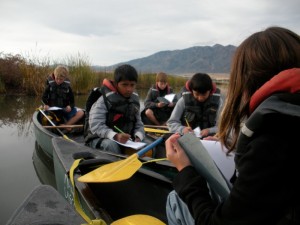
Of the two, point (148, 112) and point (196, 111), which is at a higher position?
point (196, 111)

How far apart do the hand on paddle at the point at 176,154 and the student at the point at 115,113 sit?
186 cm

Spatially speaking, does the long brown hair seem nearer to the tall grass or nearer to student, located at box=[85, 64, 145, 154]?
student, located at box=[85, 64, 145, 154]

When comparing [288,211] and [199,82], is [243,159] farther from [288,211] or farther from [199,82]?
[199,82]

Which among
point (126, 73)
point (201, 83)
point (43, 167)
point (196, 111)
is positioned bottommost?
point (43, 167)

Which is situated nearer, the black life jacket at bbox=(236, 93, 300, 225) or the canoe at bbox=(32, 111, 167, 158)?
the black life jacket at bbox=(236, 93, 300, 225)

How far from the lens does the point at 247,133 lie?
0.88 metres

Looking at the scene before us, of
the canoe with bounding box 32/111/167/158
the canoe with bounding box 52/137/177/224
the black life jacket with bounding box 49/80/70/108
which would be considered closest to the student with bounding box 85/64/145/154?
the canoe with bounding box 32/111/167/158

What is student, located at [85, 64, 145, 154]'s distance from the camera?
3137mm

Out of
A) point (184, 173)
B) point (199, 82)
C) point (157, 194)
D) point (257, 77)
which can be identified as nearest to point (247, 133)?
point (257, 77)

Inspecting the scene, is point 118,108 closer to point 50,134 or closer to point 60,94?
point 50,134

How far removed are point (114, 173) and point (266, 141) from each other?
1.22 metres

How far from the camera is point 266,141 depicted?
0.83 metres

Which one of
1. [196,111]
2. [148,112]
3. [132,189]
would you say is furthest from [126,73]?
[148,112]

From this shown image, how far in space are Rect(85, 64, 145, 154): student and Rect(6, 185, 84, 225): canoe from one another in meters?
1.58
